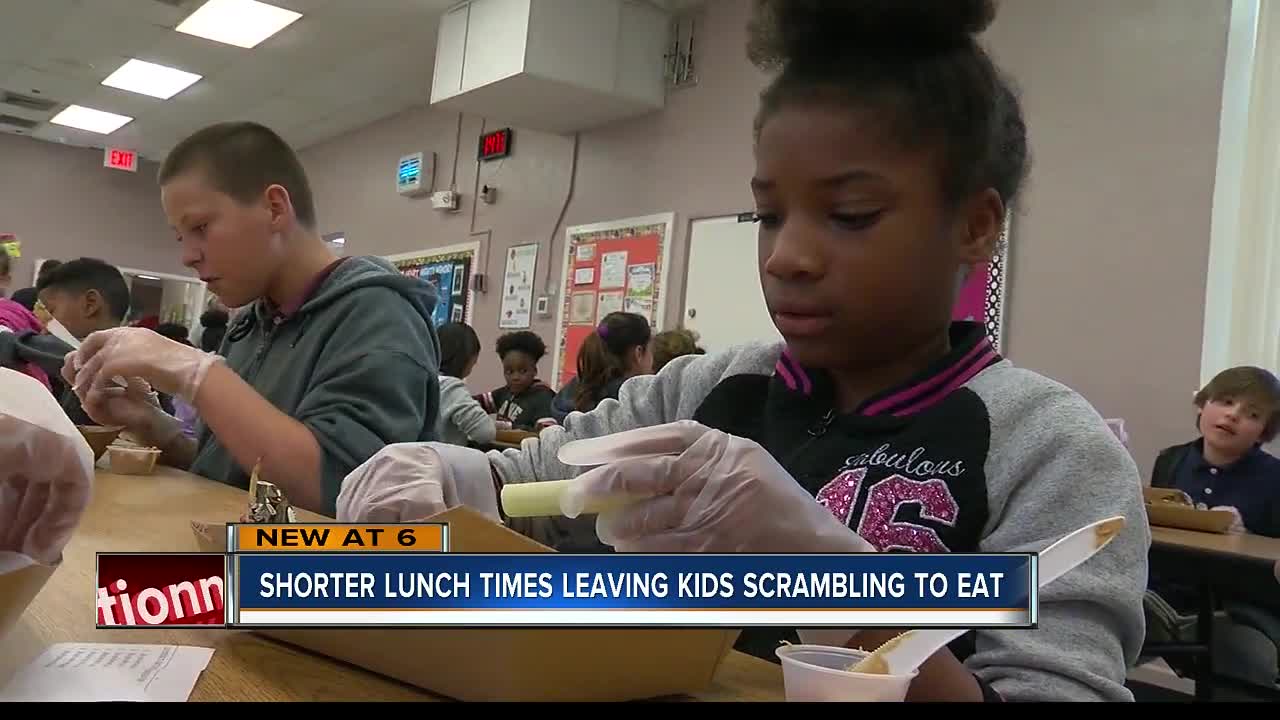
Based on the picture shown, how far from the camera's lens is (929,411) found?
61 cm

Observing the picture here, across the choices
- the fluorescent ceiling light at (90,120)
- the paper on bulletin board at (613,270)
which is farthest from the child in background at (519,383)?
the fluorescent ceiling light at (90,120)

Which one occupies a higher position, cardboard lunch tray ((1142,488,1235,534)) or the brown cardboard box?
the brown cardboard box

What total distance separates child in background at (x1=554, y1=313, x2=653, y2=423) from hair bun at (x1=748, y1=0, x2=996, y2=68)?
2193 millimetres

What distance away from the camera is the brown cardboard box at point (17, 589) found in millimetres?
367

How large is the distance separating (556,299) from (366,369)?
3.03 m

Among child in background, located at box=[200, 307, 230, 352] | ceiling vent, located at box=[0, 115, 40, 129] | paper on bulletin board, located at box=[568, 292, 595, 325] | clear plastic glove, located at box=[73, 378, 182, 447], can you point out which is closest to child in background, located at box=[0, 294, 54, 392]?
clear plastic glove, located at box=[73, 378, 182, 447]

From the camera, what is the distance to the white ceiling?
3.94m

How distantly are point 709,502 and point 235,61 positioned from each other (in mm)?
4777

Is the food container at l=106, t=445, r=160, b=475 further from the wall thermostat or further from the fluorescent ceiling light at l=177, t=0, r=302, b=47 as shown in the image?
the wall thermostat

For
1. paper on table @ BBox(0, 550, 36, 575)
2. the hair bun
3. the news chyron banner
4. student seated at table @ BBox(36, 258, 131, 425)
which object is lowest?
paper on table @ BBox(0, 550, 36, 575)

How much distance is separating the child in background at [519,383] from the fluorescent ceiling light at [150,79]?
7.95 feet

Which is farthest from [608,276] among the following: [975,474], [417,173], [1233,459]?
[975,474]

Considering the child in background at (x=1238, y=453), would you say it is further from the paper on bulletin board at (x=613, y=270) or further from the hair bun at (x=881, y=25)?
the paper on bulletin board at (x=613, y=270)

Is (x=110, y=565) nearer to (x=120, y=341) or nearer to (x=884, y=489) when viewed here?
(x=884, y=489)
